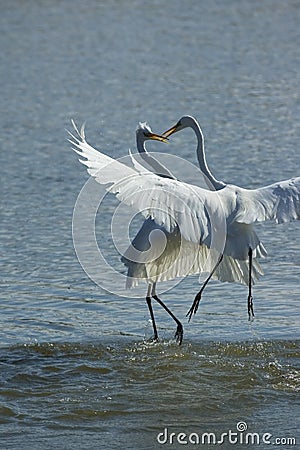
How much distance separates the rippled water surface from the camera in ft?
26.4

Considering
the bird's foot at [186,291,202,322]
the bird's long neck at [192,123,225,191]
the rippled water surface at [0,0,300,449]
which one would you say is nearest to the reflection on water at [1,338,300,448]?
the rippled water surface at [0,0,300,449]

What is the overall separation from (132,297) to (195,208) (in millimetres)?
2453

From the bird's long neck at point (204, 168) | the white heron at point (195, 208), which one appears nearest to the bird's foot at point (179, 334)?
the white heron at point (195, 208)

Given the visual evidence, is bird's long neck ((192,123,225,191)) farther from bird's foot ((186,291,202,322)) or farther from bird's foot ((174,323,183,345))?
bird's foot ((174,323,183,345))

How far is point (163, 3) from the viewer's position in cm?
3484

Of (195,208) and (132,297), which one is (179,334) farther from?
(195,208)

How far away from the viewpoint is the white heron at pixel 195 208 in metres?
8.49

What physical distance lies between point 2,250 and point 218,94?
9487 millimetres

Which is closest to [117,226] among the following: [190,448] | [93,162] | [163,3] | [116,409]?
[93,162]

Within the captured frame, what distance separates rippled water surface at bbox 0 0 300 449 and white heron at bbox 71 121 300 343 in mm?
482

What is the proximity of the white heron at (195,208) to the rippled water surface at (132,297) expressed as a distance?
0.48m

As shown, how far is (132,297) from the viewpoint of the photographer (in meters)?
10.9

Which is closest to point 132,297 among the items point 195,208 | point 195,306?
point 195,306

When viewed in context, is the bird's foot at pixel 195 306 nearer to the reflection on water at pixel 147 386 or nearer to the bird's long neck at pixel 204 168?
the reflection on water at pixel 147 386
